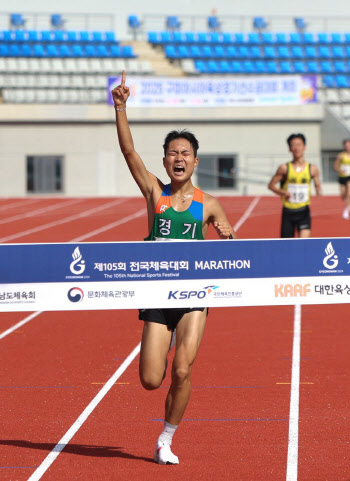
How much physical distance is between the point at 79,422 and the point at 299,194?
5.45 m

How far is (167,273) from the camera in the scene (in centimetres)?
509

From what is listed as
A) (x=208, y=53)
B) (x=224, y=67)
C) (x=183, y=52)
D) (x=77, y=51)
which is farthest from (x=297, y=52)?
(x=77, y=51)

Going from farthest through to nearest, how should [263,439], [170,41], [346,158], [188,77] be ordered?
[170,41], [188,77], [346,158], [263,439]

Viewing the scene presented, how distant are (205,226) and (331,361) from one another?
3.18 meters

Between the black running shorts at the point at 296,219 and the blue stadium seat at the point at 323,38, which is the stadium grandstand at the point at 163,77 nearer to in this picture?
the blue stadium seat at the point at 323,38

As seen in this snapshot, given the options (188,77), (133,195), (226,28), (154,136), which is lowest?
(133,195)

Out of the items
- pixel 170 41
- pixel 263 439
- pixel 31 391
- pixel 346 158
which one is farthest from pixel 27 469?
pixel 170 41

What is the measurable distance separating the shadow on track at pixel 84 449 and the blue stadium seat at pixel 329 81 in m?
33.1

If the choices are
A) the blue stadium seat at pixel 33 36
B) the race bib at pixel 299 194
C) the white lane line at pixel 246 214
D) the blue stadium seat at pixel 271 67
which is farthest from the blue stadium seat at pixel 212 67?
the race bib at pixel 299 194

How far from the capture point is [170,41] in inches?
1476

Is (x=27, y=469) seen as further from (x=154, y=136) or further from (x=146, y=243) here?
(x=154, y=136)

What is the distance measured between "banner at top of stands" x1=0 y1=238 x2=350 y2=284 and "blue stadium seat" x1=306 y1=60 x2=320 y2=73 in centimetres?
3367

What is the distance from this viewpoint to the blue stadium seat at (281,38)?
3831 cm

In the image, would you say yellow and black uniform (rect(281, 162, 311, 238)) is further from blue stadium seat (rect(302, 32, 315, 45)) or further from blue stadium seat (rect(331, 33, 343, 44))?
blue stadium seat (rect(331, 33, 343, 44))
